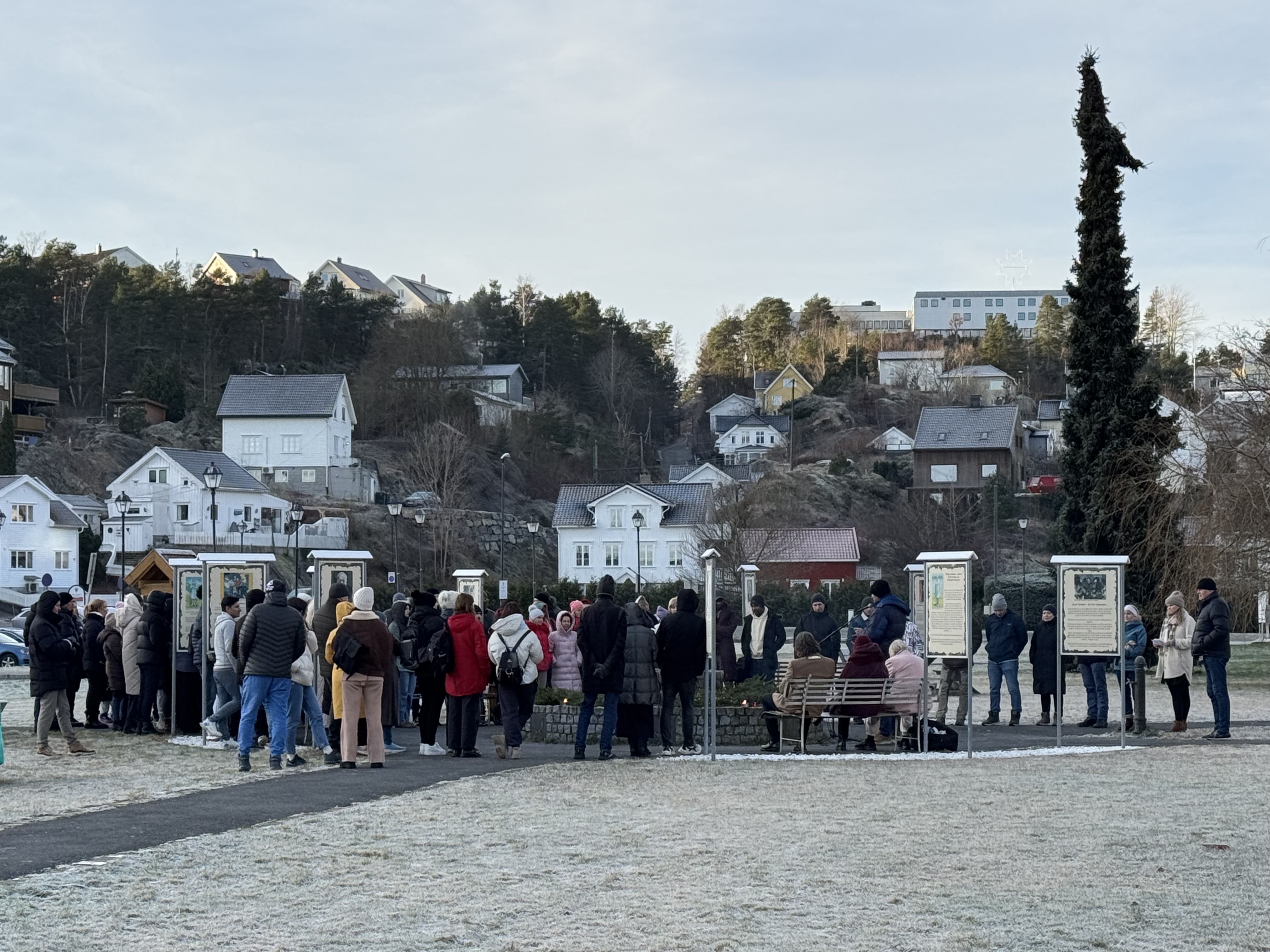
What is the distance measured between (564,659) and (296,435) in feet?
260

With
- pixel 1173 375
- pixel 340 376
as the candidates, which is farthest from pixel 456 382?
pixel 1173 375

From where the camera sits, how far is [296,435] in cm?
9575

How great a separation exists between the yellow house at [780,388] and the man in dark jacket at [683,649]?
131 metres

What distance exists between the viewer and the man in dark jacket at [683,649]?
655 inches

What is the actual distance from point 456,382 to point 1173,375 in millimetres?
49328

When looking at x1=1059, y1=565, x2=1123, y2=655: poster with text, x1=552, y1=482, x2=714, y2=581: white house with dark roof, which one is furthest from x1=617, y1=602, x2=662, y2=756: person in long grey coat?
x1=552, y1=482, x2=714, y2=581: white house with dark roof

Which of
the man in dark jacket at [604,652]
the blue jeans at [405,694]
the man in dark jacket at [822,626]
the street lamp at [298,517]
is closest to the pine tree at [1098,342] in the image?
the man in dark jacket at [822,626]

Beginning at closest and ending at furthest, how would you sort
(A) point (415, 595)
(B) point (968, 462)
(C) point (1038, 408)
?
(A) point (415, 595) < (B) point (968, 462) < (C) point (1038, 408)

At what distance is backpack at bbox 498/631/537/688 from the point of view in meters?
16.1

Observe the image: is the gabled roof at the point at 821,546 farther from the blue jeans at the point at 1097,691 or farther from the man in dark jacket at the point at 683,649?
the man in dark jacket at the point at 683,649

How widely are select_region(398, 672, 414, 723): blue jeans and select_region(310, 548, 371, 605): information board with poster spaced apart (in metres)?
1.39

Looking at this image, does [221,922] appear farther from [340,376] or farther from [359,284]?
[359,284]

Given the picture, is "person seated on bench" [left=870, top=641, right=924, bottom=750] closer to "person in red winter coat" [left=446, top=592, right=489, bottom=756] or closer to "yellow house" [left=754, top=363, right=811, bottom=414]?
"person in red winter coat" [left=446, top=592, right=489, bottom=756]

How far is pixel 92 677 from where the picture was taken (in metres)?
20.3
